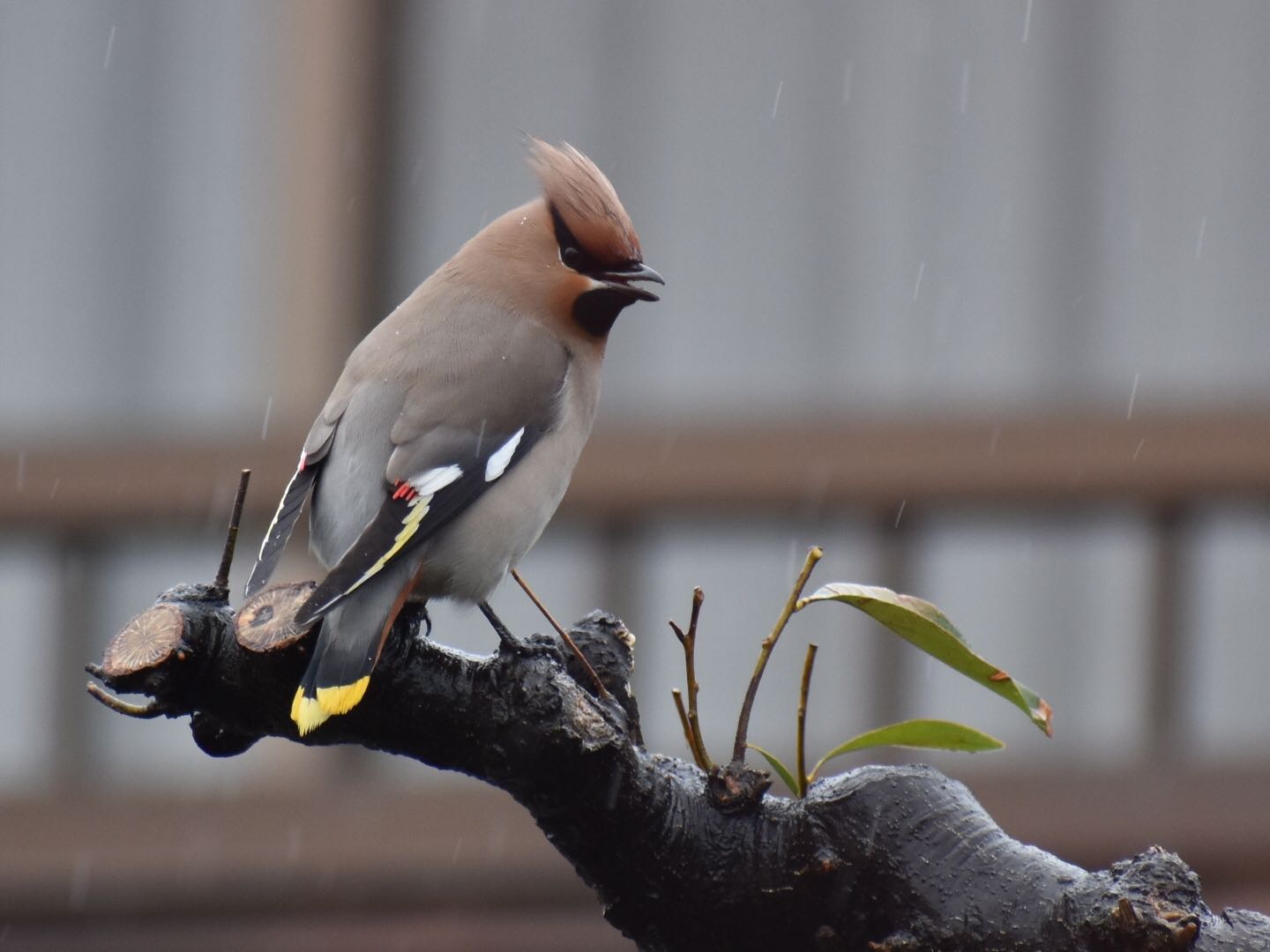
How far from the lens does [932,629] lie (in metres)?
1.77

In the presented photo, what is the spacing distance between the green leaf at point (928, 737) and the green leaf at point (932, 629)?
55 mm

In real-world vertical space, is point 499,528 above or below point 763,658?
below

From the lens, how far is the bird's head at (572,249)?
271 cm

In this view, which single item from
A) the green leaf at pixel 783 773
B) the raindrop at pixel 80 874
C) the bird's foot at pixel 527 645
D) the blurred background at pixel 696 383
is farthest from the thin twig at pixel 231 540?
the raindrop at pixel 80 874

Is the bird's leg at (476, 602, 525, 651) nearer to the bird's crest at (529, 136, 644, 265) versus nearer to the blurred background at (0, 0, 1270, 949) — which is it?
the bird's crest at (529, 136, 644, 265)

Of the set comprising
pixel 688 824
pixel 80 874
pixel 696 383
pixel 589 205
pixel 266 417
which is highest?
pixel 589 205

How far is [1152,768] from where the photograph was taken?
15.6ft

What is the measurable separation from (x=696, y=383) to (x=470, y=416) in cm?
309

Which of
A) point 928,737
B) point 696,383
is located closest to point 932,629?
point 928,737

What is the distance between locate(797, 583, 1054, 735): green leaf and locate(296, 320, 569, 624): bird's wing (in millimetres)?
533

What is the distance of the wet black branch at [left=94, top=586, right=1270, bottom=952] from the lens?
1709 millimetres

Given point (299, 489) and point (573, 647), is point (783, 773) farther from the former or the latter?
point (299, 489)

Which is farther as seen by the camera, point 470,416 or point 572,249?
point 572,249

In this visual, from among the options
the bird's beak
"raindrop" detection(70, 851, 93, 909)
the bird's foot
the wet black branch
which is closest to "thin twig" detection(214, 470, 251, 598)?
the wet black branch
